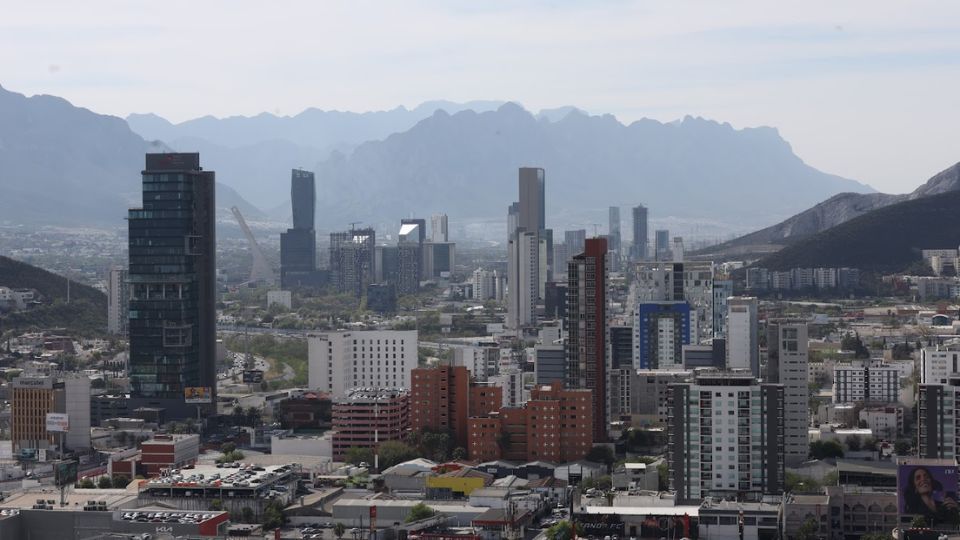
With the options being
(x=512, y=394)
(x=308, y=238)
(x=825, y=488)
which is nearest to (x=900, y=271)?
(x=308, y=238)

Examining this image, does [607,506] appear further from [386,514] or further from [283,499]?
[283,499]

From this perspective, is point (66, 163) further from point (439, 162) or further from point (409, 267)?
point (409, 267)

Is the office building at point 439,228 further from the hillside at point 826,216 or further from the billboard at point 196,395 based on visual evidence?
the billboard at point 196,395

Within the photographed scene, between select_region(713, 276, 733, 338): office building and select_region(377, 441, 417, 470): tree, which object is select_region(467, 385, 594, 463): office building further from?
select_region(713, 276, 733, 338): office building

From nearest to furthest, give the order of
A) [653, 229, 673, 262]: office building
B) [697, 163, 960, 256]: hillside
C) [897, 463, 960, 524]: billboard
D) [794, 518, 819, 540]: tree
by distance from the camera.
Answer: [794, 518, 819, 540]: tree, [897, 463, 960, 524]: billboard, [697, 163, 960, 256]: hillside, [653, 229, 673, 262]: office building

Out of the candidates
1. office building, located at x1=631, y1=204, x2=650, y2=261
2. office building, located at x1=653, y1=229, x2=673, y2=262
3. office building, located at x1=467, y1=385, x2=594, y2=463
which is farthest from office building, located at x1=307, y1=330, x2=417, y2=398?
office building, located at x1=631, y1=204, x2=650, y2=261

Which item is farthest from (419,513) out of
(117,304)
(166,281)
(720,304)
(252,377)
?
(117,304)
